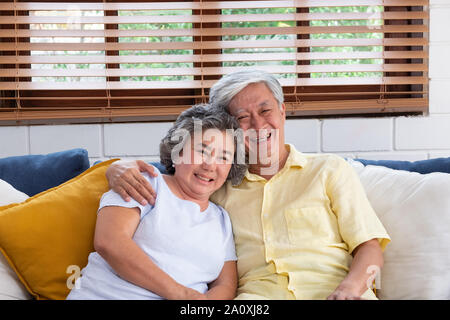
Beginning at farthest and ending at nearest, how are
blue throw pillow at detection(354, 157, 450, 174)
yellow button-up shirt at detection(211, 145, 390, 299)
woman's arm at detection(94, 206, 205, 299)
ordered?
blue throw pillow at detection(354, 157, 450, 174)
yellow button-up shirt at detection(211, 145, 390, 299)
woman's arm at detection(94, 206, 205, 299)

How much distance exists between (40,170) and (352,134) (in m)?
1.35

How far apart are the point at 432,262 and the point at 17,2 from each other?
76.6 inches

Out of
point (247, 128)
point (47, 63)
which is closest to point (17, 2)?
point (47, 63)

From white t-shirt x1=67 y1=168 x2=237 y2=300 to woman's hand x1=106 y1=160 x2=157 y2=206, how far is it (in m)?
0.02

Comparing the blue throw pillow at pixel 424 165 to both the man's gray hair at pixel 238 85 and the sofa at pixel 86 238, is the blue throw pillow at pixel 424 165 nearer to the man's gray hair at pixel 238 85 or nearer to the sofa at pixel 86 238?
the sofa at pixel 86 238

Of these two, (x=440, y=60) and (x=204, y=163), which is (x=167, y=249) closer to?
(x=204, y=163)

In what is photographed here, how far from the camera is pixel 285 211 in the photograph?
1397 millimetres

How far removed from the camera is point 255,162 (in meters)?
1.52

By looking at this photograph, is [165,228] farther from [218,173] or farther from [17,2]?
[17,2]

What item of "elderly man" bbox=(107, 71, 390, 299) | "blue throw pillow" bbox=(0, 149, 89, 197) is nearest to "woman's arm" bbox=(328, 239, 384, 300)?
"elderly man" bbox=(107, 71, 390, 299)

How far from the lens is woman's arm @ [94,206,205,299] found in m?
1.21

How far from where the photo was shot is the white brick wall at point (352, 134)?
2.08 meters

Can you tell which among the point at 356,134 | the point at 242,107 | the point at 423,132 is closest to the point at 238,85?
the point at 242,107

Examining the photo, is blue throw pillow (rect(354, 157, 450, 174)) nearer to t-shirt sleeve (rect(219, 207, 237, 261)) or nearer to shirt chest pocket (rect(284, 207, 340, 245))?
shirt chest pocket (rect(284, 207, 340, 245))
